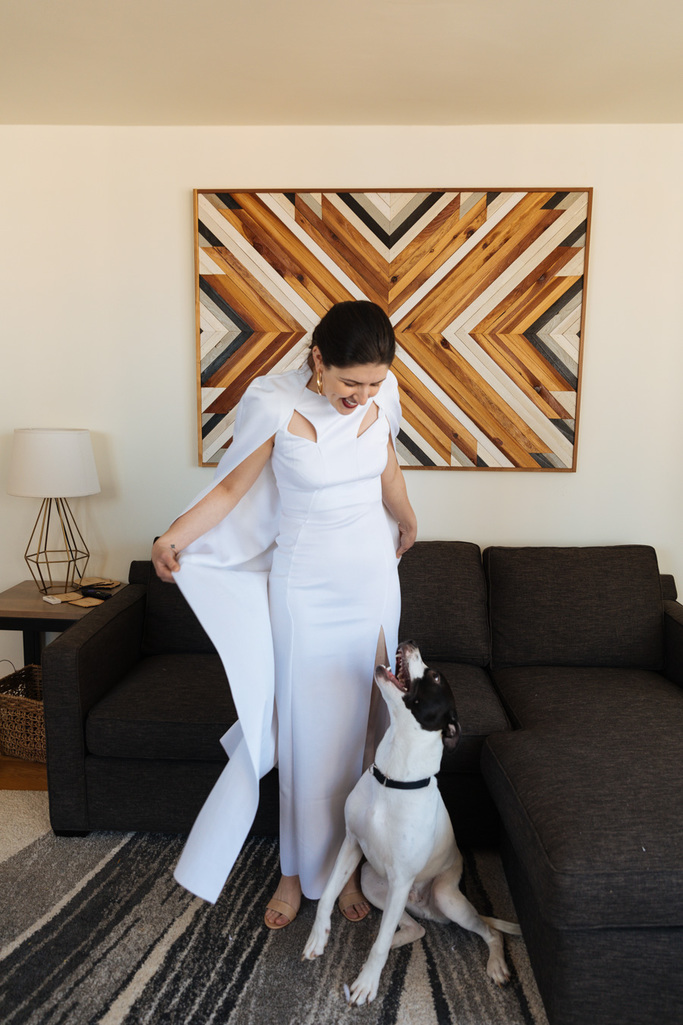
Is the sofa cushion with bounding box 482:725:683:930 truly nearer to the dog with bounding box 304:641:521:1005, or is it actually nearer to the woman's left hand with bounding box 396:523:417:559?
the dog with bounding box 304:641:521:1005

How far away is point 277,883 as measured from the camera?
2090 millimetres

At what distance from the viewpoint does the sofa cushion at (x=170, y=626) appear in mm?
2760

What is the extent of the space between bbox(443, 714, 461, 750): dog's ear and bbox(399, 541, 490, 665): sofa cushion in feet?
3.27

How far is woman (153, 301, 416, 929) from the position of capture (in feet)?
5.90

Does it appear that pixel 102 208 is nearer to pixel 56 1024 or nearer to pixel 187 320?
pixel 187 320

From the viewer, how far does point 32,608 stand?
8.88 feet

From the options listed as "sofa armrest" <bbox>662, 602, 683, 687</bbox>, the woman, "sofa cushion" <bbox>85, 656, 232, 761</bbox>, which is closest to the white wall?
"sofa armrest" <bbox>662, 602, 683, 687</bbox>

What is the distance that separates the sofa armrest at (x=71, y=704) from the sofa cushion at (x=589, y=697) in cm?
134

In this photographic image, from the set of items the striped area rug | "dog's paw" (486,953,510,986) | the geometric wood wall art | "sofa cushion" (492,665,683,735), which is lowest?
the striped area rug

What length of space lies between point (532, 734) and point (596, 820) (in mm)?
445

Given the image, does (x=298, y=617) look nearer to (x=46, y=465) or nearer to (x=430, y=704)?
(x=430, y=704)

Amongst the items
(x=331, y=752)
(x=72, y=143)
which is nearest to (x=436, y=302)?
(x=72, y=143)
